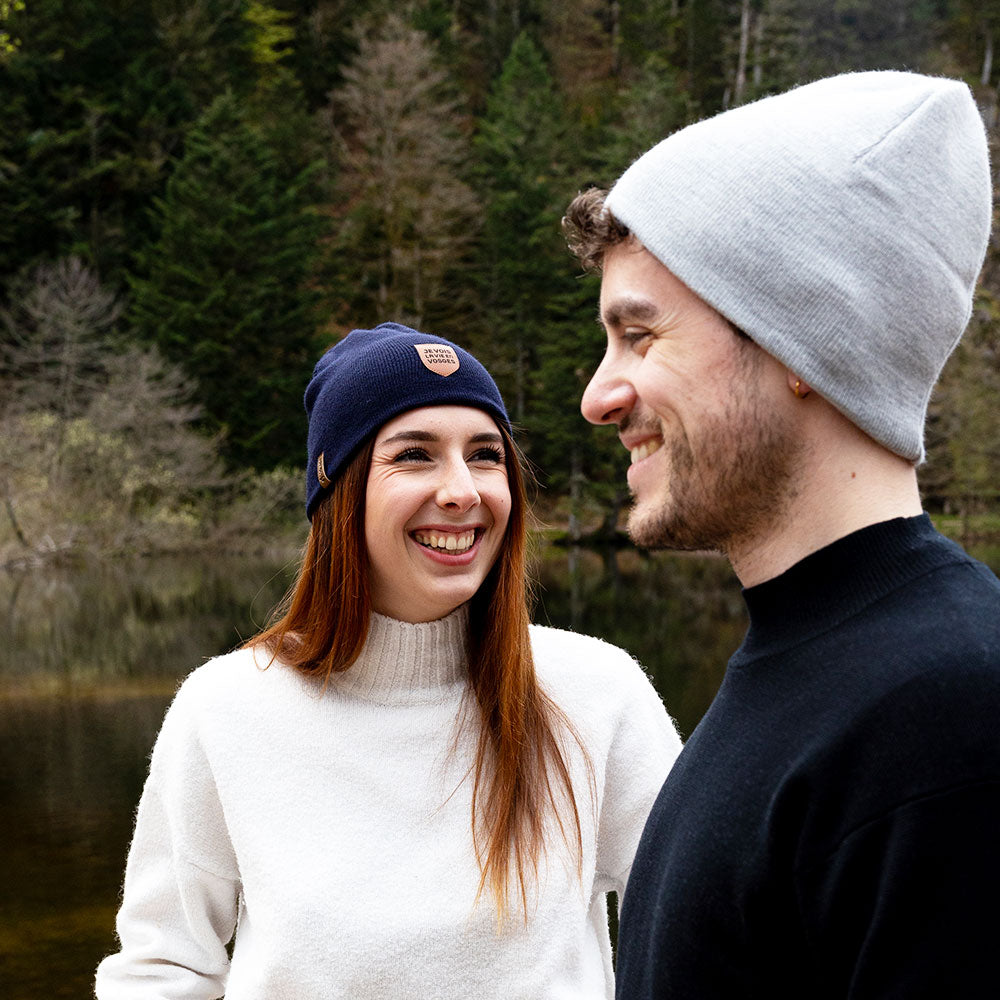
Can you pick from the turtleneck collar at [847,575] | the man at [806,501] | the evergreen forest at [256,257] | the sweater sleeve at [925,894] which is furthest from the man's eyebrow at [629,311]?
the evergreen forest at [256,257]

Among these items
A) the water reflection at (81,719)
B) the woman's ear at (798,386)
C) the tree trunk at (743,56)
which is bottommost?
the water reflection at (81,719)

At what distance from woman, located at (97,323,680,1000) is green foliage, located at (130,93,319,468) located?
70.8ft

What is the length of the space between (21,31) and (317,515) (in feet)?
88.1

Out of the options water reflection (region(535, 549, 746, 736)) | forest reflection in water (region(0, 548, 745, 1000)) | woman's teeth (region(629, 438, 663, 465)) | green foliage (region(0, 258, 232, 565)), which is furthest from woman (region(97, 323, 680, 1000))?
green foliage (region(0, 258, 232, 565))

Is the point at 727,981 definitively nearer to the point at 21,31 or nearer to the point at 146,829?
the point at 146,829

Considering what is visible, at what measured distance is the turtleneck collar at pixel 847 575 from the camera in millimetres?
1067

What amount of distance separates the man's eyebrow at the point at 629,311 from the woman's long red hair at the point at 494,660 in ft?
2.91

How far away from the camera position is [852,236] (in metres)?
1.12

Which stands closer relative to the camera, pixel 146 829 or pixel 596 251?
pixel 596 251

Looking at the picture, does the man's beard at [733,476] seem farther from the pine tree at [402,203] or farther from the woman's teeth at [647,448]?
the pine tree at [402,203]

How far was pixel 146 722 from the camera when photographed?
39.3 ft

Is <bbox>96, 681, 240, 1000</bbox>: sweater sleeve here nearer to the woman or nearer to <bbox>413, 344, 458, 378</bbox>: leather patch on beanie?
the woman

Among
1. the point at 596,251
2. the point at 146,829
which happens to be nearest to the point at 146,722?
the point at 146,829

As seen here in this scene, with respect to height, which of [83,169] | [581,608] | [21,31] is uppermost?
[21,31]
